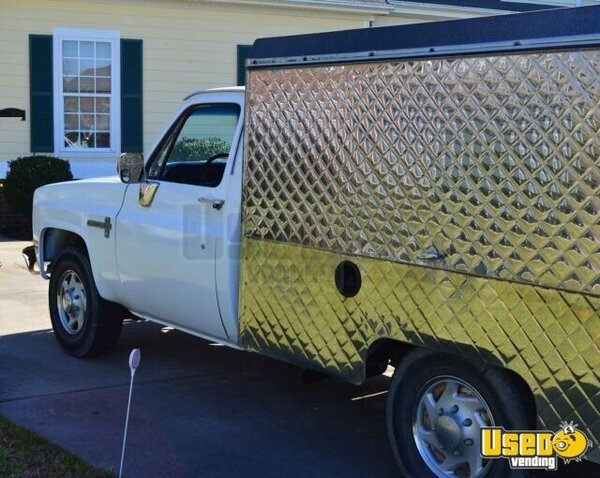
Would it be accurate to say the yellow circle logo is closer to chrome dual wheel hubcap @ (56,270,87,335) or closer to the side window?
the side window

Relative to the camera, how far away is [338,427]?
18.8 ft

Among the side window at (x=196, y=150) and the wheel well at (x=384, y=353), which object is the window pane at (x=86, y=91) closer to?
the side window at (x=196, y=150)

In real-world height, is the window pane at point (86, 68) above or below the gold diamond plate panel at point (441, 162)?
above

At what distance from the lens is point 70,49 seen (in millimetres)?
14656

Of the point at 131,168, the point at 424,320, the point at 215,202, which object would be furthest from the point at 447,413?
the point at 131,168

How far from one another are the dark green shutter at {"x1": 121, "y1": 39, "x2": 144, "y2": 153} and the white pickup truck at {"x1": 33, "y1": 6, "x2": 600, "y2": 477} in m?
9.22

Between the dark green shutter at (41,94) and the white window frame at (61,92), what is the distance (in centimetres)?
8

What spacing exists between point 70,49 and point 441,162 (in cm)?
1160

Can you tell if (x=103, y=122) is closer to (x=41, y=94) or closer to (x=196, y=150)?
(x=41, y=94)

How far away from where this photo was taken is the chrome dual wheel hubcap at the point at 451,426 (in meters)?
4.29

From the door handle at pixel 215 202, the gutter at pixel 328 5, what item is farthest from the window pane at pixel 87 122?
the door handle at pixel 215 202

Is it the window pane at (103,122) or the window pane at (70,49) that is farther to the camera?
the window pane at (103,122)

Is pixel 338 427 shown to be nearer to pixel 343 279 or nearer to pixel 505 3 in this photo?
pixel 343 279

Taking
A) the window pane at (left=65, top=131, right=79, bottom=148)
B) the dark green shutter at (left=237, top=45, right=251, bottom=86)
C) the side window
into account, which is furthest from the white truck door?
the dark green shutter at (left=237, top=45, right=251, bottom=86)
